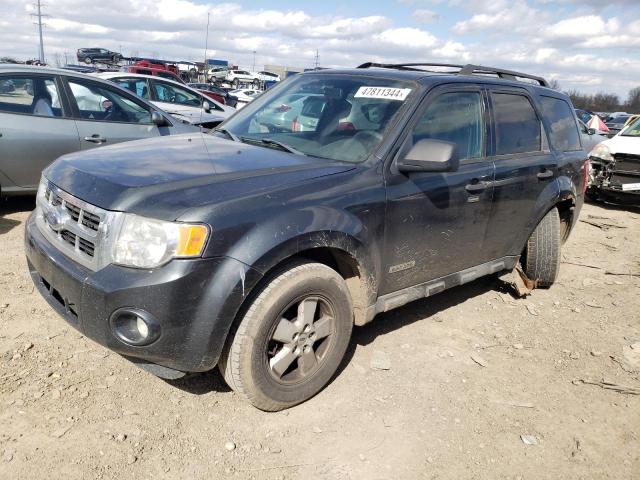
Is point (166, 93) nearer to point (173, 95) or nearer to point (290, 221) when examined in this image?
point (173, 95)

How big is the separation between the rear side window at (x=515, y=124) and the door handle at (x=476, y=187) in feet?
1.23

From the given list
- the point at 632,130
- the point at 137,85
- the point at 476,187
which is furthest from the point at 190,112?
the point at 632,130

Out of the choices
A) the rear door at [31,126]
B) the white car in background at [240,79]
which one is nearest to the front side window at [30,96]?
the rear door at [31,126]

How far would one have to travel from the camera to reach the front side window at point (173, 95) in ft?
33.1

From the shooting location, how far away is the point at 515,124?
4207 millimetres

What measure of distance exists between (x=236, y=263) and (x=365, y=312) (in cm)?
110

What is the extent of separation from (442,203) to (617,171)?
751cm

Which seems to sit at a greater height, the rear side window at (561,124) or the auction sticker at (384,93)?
the auction sticker at (384,93)

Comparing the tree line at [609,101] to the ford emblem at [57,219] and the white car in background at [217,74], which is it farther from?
the ford emblem at [57,219]

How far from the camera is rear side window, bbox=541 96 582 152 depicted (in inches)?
184

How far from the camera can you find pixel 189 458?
2529 mm

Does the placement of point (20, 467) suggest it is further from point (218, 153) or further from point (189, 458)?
point (218, 153)

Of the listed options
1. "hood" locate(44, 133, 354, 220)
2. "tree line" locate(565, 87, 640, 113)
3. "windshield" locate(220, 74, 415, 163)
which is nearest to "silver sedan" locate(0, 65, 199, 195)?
"windshield" locate(220, 74, 415, 163)

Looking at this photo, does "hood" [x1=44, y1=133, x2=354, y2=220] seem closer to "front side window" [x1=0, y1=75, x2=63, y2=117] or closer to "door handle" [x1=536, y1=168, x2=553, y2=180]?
"door handle" [x1=536, y1=168, x2=553, y2=180]
